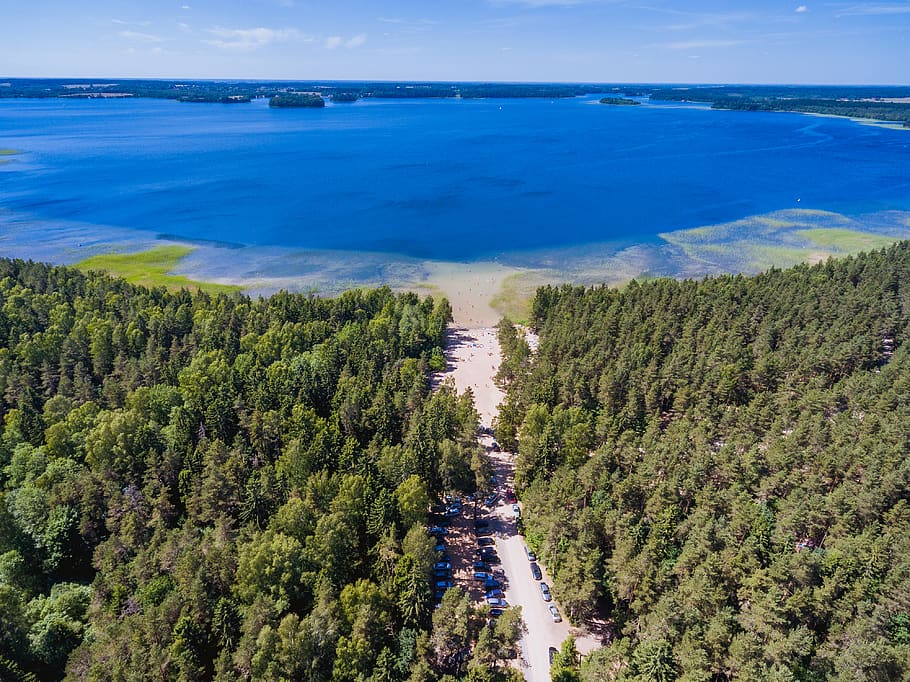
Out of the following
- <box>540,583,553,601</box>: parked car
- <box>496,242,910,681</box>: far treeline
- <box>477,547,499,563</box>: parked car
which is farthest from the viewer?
<box>477,547,499,563</box>: parked car

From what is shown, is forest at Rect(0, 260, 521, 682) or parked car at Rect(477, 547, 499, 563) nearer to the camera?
forest at Rect(0, 260, 521, 682)

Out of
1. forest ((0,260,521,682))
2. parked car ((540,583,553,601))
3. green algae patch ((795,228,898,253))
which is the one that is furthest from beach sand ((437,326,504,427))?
green algae patch ((795,228,898,253))

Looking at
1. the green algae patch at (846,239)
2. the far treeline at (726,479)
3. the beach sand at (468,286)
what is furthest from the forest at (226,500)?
the green algae patch at (846,239)

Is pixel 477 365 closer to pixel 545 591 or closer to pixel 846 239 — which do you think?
pixel 545 591

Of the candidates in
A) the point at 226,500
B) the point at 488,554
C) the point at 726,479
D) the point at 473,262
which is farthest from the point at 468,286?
the point at 226,500

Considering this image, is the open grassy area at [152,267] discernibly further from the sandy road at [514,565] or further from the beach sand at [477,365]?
the sandy road at [514,565]

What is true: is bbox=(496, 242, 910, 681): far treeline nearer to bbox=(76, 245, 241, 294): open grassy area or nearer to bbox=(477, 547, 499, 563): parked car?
bbox=(477, 547, 499, 563): parked car

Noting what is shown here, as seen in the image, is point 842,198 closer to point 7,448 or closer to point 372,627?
point 372,627

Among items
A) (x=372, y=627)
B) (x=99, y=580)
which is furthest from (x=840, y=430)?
(x=99, y=580)
